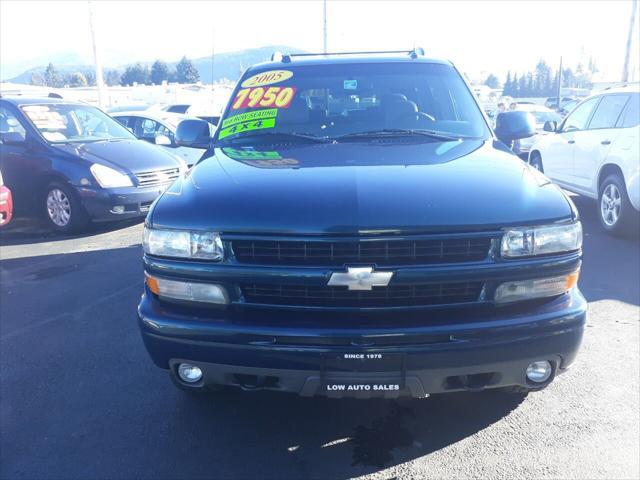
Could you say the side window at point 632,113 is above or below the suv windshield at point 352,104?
below

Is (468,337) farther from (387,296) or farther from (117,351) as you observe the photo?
(117,351)

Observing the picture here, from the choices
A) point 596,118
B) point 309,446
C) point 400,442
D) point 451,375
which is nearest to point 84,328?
point 309,446

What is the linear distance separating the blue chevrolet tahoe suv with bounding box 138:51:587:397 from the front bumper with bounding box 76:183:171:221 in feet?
17.0

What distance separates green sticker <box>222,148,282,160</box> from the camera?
3299 millimetres

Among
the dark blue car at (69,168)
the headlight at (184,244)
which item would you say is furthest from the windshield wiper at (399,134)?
the dark blue car at (69,168)

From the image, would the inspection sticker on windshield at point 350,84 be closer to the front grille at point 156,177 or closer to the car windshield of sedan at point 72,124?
the front grille at point 156,177

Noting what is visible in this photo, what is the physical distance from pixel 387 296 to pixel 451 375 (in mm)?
430

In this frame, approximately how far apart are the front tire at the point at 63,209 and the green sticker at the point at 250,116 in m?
4.48

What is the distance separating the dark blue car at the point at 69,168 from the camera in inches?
303

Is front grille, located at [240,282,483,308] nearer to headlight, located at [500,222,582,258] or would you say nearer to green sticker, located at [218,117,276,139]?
headlight, located at [500,222,582,258]

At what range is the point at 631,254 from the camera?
636 cm

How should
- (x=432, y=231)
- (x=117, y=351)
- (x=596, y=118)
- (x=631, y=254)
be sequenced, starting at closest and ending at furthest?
(x=432, y=231) < (x=117, y=351) < (x=631, y=254) < (x=596, y=118)

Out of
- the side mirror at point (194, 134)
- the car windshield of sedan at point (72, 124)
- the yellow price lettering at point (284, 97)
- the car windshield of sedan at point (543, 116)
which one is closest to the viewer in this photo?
the yellow price lettering at point (284, 97)

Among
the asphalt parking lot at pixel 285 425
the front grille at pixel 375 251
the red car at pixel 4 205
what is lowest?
the asphalt parking lot at pixel 285 425
